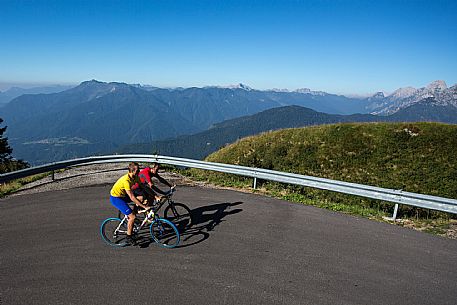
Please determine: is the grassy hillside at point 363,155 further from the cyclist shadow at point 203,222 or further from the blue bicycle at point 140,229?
the blue bicycle at point 140,229

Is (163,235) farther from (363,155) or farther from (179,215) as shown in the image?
(363,155)

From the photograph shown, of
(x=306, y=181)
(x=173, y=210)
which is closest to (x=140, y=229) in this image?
(x=173, y=210)

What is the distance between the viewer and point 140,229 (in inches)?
305

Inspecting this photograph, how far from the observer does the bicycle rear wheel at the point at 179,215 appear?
27.1 feet

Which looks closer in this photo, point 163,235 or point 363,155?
point 163,235

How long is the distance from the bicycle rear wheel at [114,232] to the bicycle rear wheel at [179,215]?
132cm

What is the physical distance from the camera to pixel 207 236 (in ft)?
25.1

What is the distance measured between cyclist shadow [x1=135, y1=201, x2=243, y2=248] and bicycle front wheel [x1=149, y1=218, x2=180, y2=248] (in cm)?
19

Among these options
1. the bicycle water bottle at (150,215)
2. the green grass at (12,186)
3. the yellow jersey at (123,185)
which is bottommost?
the green grass at (12,186)

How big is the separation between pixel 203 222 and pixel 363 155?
14.0 metres

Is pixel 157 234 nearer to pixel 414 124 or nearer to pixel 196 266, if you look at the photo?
pixel 196 266

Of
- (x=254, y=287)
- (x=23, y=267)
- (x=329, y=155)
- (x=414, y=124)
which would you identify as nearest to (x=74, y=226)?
(x=23, y=267)

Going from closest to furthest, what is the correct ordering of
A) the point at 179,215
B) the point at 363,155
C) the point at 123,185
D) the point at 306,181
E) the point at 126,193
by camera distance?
the point at 123,185 < the point at 126,193 < the point at 179,215 < the point at 306,181 < the point at 363,155

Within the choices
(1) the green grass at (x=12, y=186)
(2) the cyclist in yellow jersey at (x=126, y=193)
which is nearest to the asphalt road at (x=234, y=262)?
(2) the cyclist in yellow jersey at (x=126, y=193)
